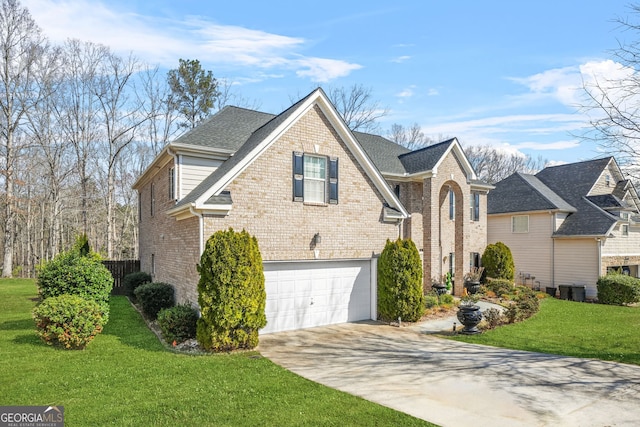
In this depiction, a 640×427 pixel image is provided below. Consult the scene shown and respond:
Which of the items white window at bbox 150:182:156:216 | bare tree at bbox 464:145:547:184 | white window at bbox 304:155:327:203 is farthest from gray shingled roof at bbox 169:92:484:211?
bare tree at bbox 464:145:547:184

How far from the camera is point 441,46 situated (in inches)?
504

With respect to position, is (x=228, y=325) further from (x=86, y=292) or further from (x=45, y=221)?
(x=45, y=221)

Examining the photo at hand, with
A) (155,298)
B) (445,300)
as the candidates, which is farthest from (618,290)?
(155,298)

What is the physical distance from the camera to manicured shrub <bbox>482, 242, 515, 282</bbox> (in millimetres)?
21078

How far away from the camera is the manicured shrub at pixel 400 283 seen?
43.7 ft

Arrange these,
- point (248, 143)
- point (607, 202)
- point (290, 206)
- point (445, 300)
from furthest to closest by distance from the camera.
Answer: point (607, 202)
point (445, 300)
point (248, 143)
point (290, 206)

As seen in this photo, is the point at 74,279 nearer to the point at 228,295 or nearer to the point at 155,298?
the point at 155,298

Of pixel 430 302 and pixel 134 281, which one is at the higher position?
pixel 134 281

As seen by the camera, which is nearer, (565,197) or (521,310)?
(521,310)

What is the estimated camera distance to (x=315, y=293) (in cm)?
1274

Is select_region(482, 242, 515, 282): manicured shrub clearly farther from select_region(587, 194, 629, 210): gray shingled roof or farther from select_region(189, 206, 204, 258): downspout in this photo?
select_region(189, 206, 204, 258): downspout

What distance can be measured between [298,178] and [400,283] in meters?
5.07

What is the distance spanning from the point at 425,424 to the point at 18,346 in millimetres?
10138

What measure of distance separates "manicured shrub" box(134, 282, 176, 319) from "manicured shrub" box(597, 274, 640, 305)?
21.6 meters
